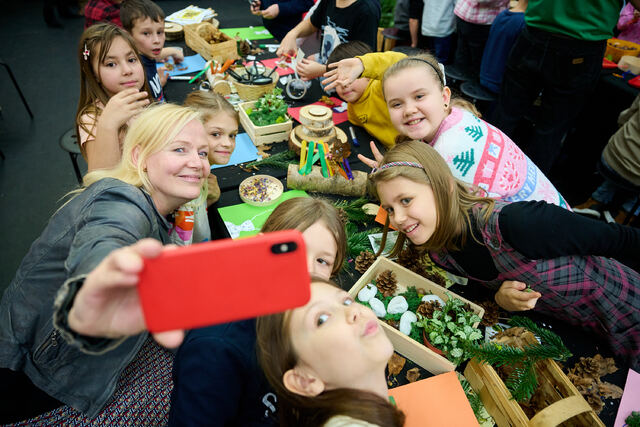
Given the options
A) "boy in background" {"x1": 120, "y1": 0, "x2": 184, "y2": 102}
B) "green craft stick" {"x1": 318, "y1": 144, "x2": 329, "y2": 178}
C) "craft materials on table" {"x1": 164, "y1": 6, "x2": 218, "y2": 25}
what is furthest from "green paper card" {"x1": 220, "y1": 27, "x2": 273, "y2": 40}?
"green craft stick" {"x1": 318, "y1": 144, "x2": 329, "y2": 178}

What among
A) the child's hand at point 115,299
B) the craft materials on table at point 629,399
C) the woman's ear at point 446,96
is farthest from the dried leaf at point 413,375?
the woman's ear at point 446,96

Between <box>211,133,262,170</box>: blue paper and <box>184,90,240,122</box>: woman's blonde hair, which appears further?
<box>211,133,262,170</box>: blue paper

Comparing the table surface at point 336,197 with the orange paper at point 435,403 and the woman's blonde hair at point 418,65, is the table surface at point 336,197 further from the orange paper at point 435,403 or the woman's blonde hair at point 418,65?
the woman's blonde hair at point 418,65

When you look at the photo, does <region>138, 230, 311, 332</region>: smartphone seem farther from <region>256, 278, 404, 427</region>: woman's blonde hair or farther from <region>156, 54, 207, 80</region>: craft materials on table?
<region>156, 54, 207, 80</region>: craft materials on table

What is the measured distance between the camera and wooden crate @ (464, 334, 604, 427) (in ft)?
3.52

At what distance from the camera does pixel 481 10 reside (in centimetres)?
370

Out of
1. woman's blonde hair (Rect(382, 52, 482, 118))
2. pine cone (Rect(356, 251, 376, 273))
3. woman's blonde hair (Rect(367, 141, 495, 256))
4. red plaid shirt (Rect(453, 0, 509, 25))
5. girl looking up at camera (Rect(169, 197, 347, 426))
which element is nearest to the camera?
girl looking up at camera (Rect(169, 197, 347, 426))

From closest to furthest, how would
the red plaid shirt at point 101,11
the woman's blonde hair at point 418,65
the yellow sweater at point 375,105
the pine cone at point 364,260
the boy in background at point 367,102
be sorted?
1. the pine cone at point 364,260
2. the woman's blonde hair at point 418,65
3. the yellow sweater at point 375,105
4. the boy in background at point 367,102
5. the red plaid shirt at point 101,11

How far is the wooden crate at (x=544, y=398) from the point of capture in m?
1.07

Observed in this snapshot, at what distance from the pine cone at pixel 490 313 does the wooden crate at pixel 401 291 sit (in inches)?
3.3

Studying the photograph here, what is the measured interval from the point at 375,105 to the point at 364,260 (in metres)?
1.32

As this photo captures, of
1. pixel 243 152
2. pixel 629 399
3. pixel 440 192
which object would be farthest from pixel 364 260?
pixel 243 152

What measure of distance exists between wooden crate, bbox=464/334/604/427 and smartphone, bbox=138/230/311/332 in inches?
35.2

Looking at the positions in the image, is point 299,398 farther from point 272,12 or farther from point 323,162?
point 272,12
